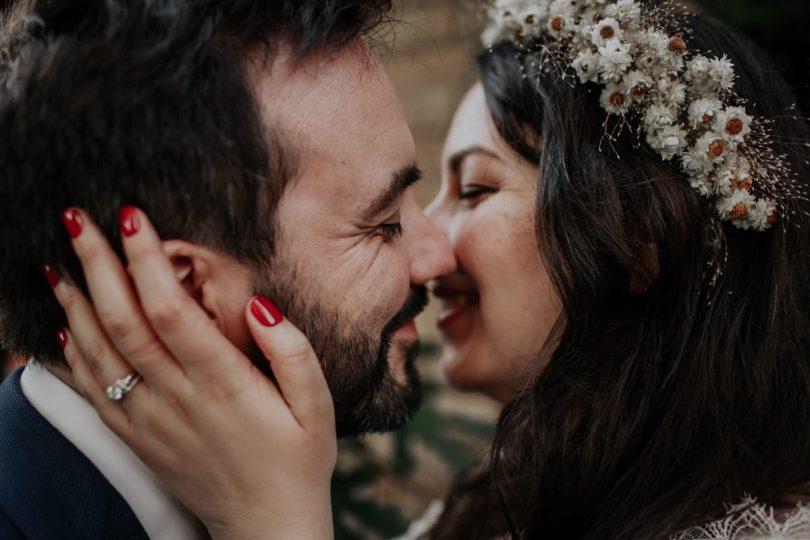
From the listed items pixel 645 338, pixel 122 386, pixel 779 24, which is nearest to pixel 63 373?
pixel 122 386

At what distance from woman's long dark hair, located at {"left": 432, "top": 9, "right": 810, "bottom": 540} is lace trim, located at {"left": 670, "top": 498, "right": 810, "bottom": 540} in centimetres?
12

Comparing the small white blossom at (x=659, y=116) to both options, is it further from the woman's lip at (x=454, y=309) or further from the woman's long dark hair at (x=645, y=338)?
the woman's lip at (x=454, y=309)

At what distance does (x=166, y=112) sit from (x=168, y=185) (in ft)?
0.50

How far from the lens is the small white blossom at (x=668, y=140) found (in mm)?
2068

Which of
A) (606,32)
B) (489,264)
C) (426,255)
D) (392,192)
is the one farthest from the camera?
(489,264)

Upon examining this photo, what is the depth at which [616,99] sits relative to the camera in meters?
2.12

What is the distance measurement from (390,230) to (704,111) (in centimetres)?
86

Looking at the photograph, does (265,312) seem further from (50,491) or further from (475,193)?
(475,193)

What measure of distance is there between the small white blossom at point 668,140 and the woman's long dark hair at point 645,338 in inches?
1.7

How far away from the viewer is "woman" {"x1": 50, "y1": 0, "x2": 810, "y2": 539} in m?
1.99

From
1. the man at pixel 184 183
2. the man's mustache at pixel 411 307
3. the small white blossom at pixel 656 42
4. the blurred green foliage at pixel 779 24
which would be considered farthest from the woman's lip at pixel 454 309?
the blurred green foliage at pixel 779 24

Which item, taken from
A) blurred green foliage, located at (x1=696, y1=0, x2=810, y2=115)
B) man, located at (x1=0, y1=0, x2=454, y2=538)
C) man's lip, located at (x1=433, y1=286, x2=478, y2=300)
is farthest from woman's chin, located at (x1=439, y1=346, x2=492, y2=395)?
blurred green foliage, located at (x1=696, y1=0, x2=810, y2=115)

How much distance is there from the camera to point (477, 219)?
96.4 inches

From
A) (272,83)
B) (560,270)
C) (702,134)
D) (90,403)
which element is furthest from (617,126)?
(90,403)
